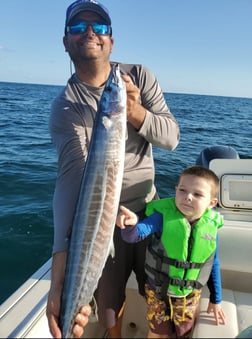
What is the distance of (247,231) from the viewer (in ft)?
9.97

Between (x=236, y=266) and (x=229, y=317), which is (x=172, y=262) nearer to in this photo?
(x=229, y=317)

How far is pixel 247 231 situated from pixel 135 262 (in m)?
1.10

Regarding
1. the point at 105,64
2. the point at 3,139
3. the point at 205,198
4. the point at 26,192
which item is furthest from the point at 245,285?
the point at 3,139

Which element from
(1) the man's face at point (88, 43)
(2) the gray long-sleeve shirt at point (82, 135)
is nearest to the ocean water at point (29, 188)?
(2) the gray long-sleeve shirt at point (82, 135)

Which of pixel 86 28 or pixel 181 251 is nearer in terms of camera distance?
pixel 86 28

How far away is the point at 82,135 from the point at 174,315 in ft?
4.45

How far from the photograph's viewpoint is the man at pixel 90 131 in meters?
2.02

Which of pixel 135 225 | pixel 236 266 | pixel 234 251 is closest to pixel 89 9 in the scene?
Answer: pixel 135 225

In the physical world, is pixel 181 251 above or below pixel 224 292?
above

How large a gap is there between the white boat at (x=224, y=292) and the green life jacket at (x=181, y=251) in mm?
311

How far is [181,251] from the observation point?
2.24 meters

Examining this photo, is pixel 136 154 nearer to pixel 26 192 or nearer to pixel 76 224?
pixel 76 224

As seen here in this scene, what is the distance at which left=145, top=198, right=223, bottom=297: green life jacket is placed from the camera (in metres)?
2.24

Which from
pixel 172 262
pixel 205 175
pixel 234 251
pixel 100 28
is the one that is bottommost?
pixel 234 251
